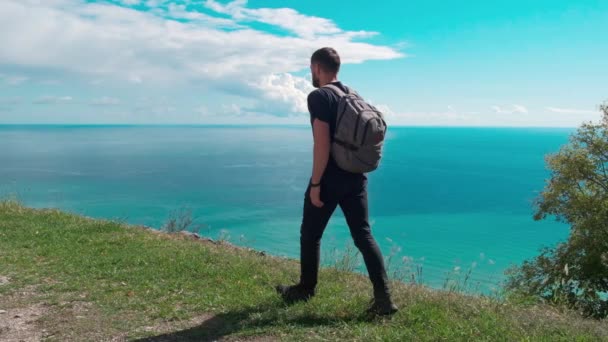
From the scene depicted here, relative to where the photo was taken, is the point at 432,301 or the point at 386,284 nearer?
the point at 386,284

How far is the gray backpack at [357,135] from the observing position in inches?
143

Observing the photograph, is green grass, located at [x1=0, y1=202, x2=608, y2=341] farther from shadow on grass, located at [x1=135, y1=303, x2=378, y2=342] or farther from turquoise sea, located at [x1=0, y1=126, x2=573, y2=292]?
turquoise sea, located at [x1=0, y1=126, x2=573, y2=292]

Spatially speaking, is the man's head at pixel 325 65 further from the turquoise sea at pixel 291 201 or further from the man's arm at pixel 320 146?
the turquoise sea at pixel 291 201

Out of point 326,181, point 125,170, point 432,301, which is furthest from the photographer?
point 125,170

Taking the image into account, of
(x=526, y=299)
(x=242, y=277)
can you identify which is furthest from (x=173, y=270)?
(x=526, y=299)

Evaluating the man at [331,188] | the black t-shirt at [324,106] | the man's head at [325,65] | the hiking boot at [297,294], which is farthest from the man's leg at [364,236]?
the man's head at [325,65]

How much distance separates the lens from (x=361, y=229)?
392 cm

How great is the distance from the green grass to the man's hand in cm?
99

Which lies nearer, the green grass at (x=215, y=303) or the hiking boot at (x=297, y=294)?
the green grass at (x=215, y=303)

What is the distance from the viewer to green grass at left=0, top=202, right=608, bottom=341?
3.73 m

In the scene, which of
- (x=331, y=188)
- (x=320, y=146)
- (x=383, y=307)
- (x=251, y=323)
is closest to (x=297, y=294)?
(x=251, y=323)

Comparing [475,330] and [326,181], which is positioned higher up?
[326,181]

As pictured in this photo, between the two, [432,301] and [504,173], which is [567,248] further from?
[504,173]

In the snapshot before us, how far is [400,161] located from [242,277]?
11271 centimetres
